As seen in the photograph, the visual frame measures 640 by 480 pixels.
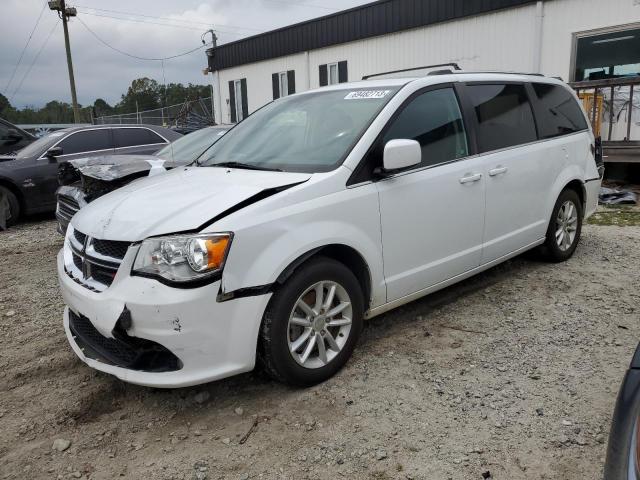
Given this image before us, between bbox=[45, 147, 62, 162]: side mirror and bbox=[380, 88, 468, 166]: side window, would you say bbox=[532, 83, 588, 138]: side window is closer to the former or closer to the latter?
bbox=[380, 88, 468, 166]: side window

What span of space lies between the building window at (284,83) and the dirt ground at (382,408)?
47.3 feet

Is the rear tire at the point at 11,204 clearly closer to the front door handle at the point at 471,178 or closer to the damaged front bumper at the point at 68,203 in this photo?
the damaged front bumper at the point at 68,203

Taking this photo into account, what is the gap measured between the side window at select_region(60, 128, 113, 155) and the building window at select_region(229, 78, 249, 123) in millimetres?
11119

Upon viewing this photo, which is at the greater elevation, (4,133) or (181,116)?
(181,116)

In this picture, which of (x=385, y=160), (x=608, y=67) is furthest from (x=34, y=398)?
(x=608, y=67)

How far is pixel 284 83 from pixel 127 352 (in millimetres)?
16155

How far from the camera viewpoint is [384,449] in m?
2.54

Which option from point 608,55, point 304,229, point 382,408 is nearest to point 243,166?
point 304,229

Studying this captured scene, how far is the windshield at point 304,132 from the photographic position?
3.32 m

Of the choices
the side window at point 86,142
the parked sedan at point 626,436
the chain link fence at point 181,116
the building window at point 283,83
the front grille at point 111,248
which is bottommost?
the parked sedan at point 626,436

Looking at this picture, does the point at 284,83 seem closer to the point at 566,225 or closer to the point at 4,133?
the point at 4,133

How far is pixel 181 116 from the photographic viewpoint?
2444 cm

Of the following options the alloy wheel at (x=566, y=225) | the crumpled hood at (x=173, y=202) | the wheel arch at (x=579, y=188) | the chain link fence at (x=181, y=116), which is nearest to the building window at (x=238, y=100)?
the chain link fence at (x=181, y=116)

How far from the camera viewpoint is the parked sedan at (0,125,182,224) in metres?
8.38
